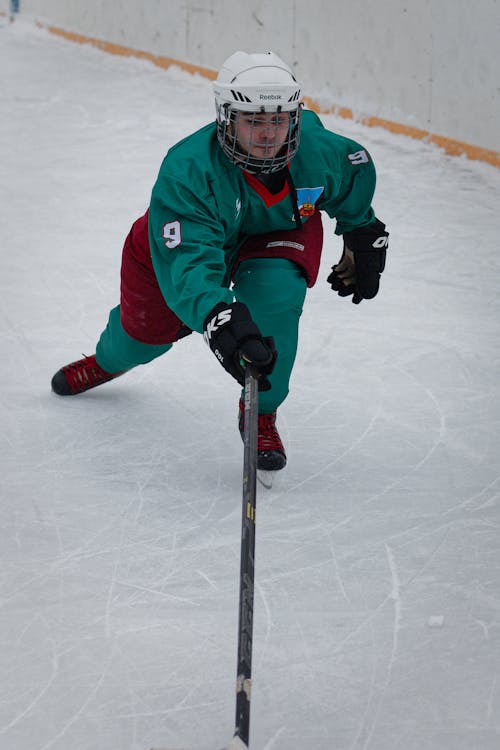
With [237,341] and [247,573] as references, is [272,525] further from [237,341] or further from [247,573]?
[247,573]

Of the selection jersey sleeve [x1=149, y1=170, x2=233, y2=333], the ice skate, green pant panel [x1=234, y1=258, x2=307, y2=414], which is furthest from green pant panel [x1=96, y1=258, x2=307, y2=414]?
the ice skate

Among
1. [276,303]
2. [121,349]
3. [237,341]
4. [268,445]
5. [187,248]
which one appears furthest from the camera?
[121,349]

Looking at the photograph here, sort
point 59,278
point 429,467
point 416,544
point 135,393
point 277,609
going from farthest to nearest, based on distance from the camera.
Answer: point 59,278 → point 135,393 → point 429,467 → point 416,544 → point 277,609

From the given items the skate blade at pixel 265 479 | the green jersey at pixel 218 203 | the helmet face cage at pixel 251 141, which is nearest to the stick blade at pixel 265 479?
the skate blade at pixel 265 479

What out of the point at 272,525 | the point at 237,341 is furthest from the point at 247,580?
the point at 272,525

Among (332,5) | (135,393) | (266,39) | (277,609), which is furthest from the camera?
(266,39)

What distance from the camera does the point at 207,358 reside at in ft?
12.0

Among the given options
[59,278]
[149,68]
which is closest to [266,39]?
[149,68]

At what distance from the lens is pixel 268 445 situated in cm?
285

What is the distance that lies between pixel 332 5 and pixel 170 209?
4567 mm

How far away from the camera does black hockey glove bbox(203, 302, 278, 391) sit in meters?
2.24

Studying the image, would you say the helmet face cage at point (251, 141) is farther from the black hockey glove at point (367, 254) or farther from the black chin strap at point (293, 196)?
the black hockey glove at point (367, 254)

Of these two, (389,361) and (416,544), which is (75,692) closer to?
(416,544)

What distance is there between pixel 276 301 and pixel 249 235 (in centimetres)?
17
